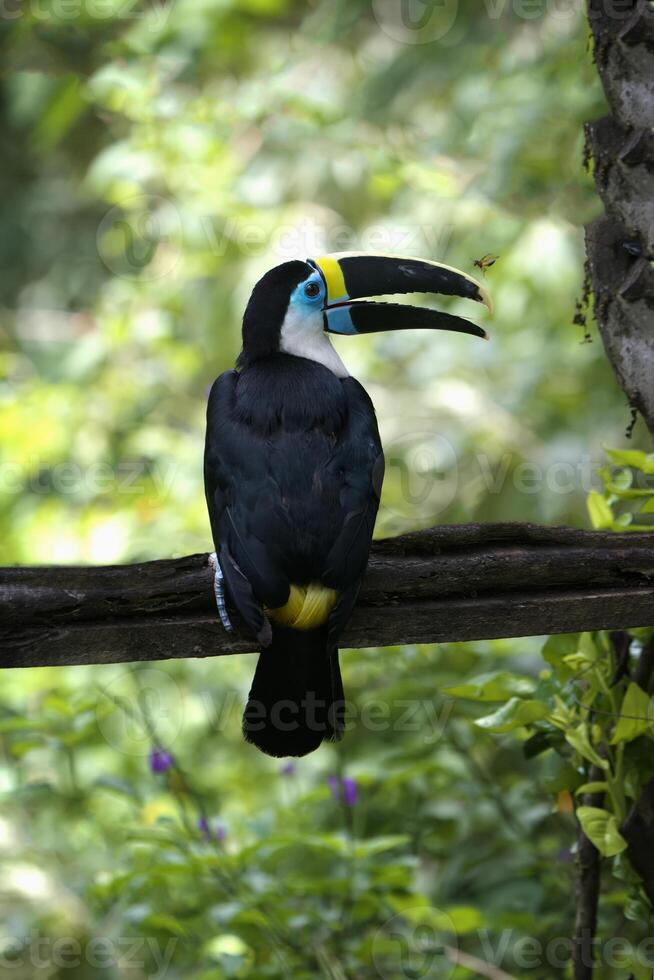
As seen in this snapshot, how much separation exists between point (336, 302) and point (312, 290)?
0.19 feet

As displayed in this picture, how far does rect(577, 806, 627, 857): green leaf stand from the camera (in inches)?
68.4

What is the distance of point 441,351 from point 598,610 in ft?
7.47

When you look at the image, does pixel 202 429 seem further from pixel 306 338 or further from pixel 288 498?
pixel 288 498

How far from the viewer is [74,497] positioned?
15.5 ft

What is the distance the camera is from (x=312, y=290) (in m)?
2.41

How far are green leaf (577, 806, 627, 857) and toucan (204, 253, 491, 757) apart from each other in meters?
0.42

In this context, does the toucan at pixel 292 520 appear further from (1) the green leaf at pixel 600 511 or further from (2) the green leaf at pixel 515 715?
(1) the green leaf at pixel 600 511

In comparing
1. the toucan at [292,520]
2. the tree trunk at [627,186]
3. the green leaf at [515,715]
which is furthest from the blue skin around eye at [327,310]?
the green leaf at [515,715]

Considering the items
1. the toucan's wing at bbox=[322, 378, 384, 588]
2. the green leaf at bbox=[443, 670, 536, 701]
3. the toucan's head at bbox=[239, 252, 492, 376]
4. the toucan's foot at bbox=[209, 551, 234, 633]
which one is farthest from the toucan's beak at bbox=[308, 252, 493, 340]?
the toucan's foot at bbox=[209, 551, 234, 633]

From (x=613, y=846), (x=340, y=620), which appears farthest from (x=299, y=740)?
(x=613, y=846)

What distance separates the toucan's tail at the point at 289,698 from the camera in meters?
1.83

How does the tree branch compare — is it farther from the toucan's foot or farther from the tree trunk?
the tree trunk

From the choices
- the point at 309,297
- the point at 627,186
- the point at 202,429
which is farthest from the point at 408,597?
the point at 202,429

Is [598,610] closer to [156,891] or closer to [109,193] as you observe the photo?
[156,891]
